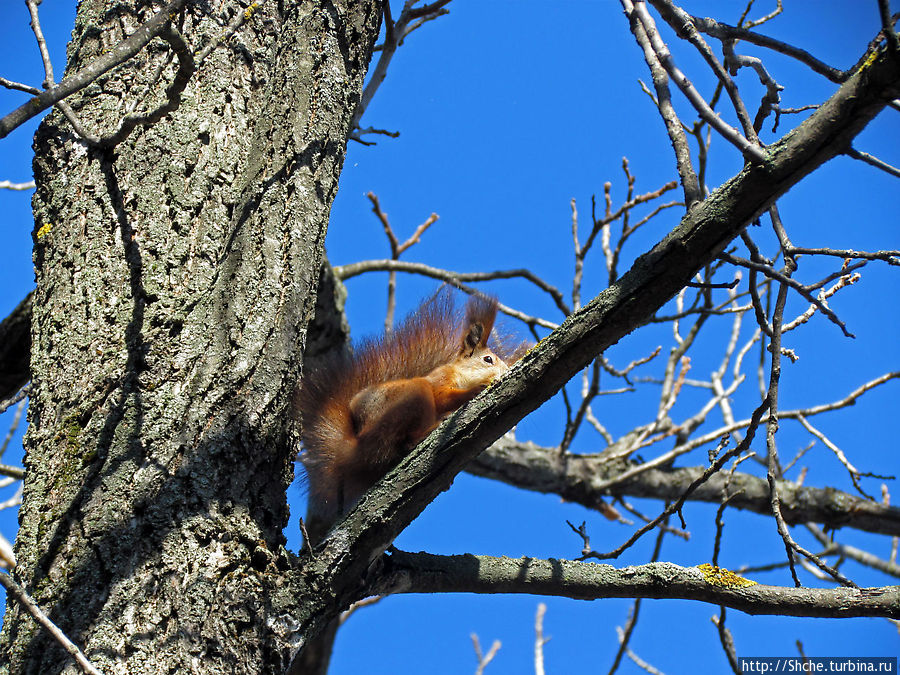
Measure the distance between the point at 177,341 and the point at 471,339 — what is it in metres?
1.70

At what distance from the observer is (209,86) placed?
7.10 ft

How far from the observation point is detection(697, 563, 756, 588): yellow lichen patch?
1.99 metres

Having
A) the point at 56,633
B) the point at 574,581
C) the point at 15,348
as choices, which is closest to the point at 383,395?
the point at 574,581

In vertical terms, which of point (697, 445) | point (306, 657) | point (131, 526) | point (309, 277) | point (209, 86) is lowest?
point (131, 526)

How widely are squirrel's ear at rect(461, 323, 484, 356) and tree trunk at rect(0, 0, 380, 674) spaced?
1261 millimetres

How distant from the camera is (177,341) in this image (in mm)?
1853

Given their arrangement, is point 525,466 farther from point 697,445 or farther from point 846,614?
point 846,614

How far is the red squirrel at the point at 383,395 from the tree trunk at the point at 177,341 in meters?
0.83

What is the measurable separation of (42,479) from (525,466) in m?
3.03

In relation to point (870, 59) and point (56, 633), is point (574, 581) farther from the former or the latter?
point (870, 59)

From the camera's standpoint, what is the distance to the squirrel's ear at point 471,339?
3385 mm

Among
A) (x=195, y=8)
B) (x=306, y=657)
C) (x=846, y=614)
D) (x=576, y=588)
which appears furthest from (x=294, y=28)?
(x=306, y=657)

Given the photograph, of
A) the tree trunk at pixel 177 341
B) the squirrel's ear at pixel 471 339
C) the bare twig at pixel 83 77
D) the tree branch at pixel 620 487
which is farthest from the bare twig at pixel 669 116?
the tree branch at pixel 620 487

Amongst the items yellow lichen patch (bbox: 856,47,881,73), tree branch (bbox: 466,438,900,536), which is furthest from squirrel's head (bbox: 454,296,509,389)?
yellow lichen patch (bbox: 856,47,881,73)
